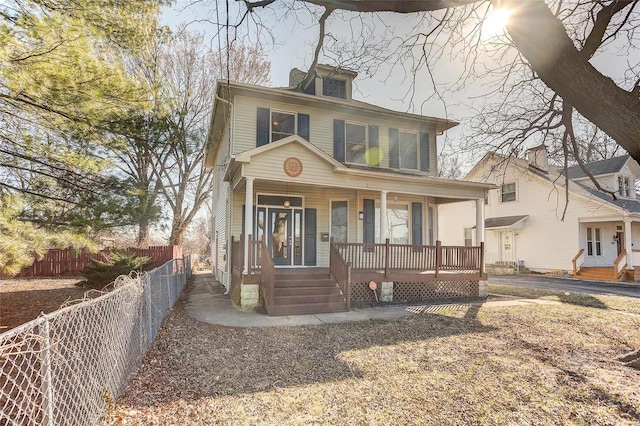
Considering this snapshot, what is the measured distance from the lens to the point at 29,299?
9688mm

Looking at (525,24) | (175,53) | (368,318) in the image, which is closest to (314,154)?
(368,318)

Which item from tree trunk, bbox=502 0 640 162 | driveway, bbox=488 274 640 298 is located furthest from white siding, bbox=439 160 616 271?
tree trunk, bbox=502 0 640 162

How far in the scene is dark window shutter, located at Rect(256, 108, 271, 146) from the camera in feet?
35.9

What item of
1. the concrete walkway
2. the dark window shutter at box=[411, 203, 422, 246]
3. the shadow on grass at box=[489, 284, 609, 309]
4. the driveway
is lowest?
the driveway

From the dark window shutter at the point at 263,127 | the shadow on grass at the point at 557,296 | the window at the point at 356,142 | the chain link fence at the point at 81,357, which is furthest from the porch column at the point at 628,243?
the chain link fence at the point at 81,357

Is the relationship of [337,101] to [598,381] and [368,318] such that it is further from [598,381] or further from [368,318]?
[598,381]

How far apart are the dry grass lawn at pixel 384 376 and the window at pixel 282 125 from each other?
6469mm

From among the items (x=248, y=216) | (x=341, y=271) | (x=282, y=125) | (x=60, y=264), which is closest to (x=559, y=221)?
(x=341, y=271)

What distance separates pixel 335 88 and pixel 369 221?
5042mm

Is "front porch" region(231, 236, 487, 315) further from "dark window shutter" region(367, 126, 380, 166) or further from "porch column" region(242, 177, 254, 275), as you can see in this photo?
"dark window shutter" region(367, 126, 380, 166)

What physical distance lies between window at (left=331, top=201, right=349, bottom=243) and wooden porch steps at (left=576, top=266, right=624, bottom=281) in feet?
45.1

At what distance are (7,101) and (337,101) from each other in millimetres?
8702

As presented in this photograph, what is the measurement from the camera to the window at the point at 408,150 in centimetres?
1298

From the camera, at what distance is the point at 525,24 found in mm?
2953
